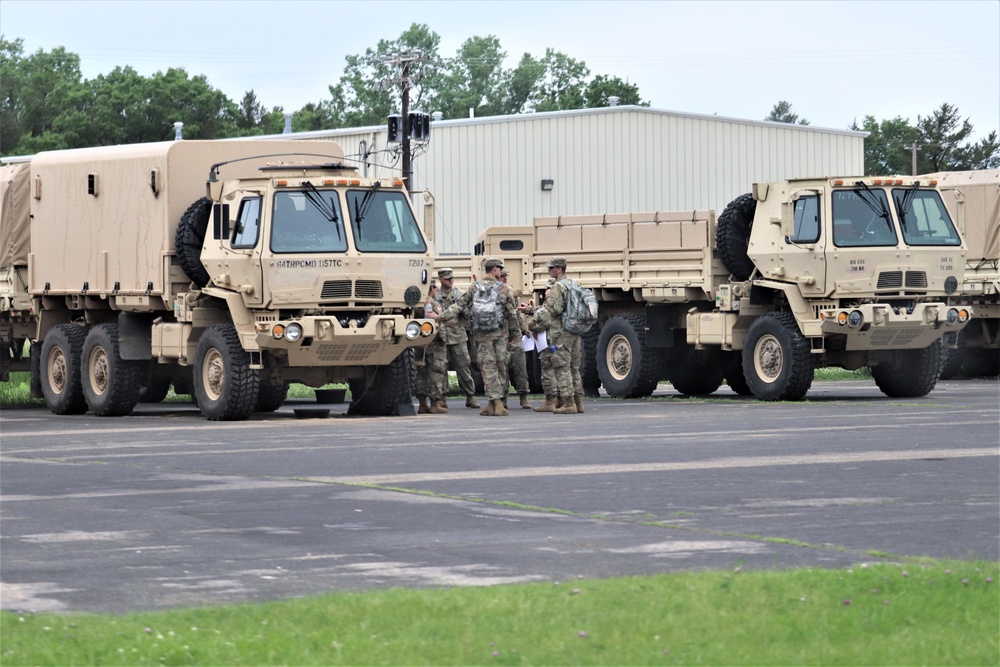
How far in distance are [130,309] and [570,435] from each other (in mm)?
7054

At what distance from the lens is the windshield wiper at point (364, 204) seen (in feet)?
69.5

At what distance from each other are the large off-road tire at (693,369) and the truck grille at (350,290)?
286 inches

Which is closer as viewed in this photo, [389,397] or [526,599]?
[526,599]

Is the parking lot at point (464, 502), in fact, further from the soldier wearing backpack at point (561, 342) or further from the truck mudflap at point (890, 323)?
the truck mudflap at point (890, 323)

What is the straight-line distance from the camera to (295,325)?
20.4m

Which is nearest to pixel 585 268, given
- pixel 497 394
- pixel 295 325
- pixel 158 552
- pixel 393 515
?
pixel 497 394

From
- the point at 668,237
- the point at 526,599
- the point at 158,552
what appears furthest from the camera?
the point at 668,237

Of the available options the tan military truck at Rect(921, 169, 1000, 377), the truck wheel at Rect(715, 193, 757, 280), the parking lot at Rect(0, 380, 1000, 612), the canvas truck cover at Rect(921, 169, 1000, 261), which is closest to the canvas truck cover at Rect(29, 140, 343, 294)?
the parking lot at Rect(0, 380, 1000, 612)

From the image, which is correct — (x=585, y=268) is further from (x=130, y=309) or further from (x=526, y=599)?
(x=526, y=599)

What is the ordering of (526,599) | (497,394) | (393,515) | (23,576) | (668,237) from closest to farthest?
1. (526,599)
2. (23,576)
3. (393,515)
4. (497,394)
5. (668,237)

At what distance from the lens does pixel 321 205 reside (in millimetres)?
21141

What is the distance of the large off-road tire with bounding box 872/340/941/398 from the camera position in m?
24.5

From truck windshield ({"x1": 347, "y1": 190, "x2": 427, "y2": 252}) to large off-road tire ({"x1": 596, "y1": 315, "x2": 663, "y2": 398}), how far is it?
6.09 meters

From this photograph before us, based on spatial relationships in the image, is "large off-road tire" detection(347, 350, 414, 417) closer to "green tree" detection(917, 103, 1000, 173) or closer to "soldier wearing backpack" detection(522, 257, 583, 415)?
"soldier wearing backpack" detection(522, 257, 583, 415)
